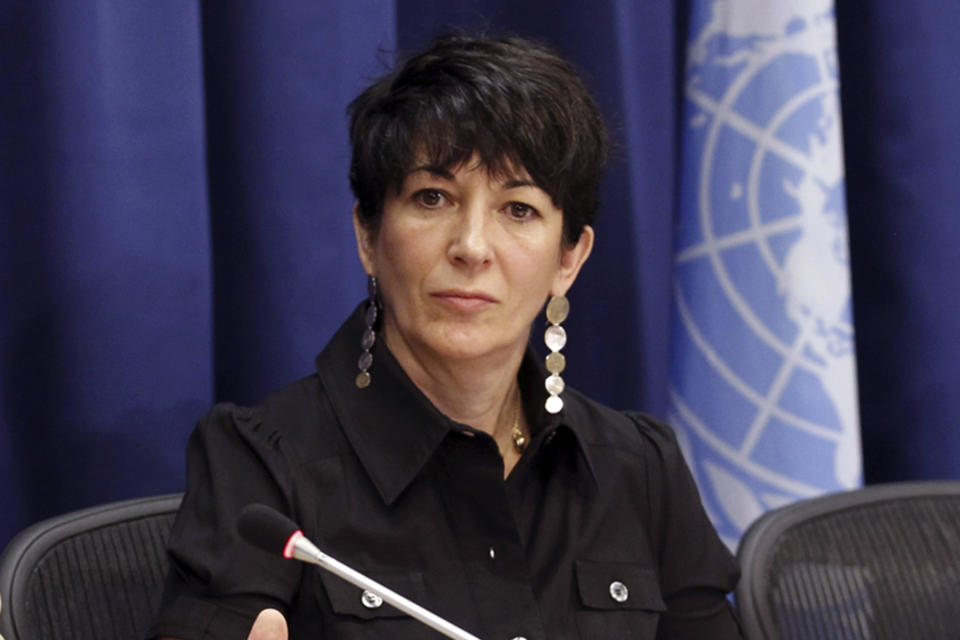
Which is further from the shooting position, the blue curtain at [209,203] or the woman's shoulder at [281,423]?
the blue curtain at [209,203]

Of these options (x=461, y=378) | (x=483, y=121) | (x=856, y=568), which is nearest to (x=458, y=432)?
(x=461, y=378)

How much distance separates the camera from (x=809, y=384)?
74.5 inches

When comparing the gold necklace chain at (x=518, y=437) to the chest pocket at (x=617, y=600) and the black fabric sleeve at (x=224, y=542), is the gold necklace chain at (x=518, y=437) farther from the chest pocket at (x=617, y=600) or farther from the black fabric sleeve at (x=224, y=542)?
the black fabric sleeve at (x=224, y=542)

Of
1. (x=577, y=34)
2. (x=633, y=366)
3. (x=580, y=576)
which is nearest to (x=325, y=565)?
(x=580, y=576)

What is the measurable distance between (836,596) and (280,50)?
959 millimetres

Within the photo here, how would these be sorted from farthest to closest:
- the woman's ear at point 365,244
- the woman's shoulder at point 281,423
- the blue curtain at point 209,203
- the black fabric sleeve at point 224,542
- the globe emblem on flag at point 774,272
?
the globe emblem on flag at point 774,272, the blue curtain at point 209,203, the woman's ear at point 365,244, the woman's shoulder at point 281,423, the black fabric sleeve at point 224,542

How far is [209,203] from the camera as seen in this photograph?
1.68 m

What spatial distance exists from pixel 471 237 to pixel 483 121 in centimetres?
12

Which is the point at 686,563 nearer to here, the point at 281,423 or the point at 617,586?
the point at 617,586

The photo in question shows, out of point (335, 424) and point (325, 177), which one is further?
point (325, 177)

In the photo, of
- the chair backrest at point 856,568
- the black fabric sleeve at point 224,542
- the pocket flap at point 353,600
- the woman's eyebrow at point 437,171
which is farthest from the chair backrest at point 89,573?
the chair backrest at point 856,568

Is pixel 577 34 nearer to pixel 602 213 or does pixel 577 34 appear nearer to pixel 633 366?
pixel 602 213

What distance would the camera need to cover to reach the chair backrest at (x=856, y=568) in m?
1.43

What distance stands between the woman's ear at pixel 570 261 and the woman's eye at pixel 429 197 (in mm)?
166
